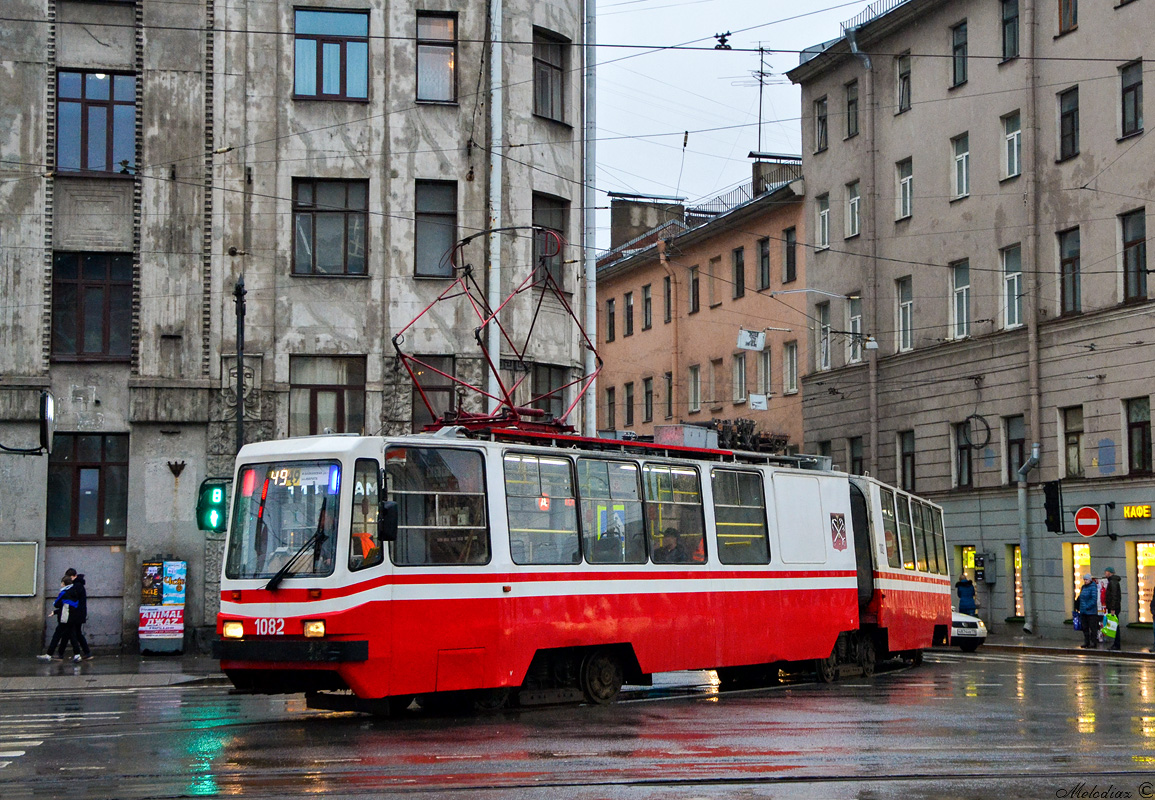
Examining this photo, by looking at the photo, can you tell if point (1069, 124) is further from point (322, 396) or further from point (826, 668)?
point (826, 668)

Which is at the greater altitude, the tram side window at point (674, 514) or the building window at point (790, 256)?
the building window at point (790, 256)

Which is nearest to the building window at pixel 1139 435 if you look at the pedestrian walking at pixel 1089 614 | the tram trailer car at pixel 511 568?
the pedestrian walking at pixel 1089 614

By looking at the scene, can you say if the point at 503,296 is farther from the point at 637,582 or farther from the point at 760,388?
the point at 760,388

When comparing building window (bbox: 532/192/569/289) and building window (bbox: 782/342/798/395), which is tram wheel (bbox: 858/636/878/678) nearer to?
building window (bbox: 532/192/569/289)

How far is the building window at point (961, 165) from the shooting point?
4281 cm

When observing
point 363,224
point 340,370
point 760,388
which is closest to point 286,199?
point 363,224

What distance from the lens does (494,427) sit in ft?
55.2

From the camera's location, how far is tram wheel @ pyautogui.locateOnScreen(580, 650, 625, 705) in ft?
57.3

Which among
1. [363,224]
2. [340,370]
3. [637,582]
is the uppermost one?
[363,224]

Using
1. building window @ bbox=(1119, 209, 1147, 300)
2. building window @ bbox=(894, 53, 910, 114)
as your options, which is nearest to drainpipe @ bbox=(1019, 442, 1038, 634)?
building window @ bbox=(1119, 209, 1147, 300)

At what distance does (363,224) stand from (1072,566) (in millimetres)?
19836

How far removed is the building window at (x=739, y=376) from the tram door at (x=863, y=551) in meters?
32.1

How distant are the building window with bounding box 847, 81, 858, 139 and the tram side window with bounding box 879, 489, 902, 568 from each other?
25900 millimetres

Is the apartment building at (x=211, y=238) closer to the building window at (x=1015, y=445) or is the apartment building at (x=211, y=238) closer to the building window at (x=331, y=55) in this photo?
the building window at (x=331, y=55)
